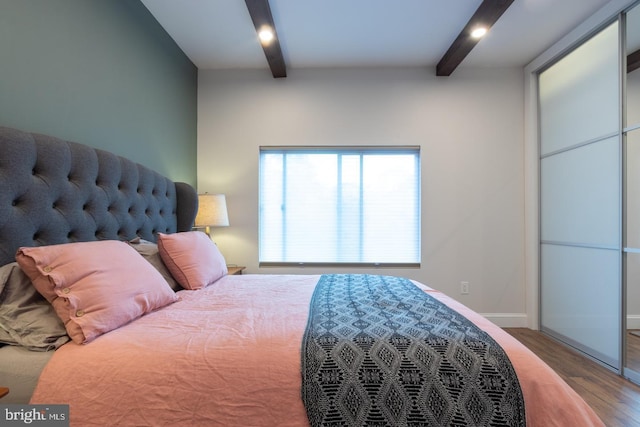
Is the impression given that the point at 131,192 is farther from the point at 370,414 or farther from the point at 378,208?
the point at 378,208

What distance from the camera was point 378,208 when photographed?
2889mm

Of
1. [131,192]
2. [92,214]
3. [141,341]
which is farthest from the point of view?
[131,192]

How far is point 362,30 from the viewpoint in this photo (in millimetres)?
2299

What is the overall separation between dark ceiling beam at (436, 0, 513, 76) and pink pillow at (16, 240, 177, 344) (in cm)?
268

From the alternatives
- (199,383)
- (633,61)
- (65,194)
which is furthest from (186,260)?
(633,61)

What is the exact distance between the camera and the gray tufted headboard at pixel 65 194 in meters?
1.07

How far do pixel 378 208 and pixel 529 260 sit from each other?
1553 millimetres

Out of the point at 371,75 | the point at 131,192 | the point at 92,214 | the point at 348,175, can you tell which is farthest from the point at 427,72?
the point at 92,214

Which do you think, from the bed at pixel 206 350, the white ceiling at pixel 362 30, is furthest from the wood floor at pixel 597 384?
the white ceiling at pixel 362 30

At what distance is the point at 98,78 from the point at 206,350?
1.74m

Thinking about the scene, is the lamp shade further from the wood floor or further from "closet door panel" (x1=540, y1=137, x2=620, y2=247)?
"closet door panel" (x1=540, y1=137, x2=620, y2=247)

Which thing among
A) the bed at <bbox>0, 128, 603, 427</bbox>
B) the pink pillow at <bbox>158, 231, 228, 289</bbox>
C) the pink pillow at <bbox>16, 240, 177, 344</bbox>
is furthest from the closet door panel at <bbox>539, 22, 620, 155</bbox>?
the pink pillow at <bbox>16, 240, 177, 344</bbox>

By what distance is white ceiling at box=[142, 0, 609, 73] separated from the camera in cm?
205

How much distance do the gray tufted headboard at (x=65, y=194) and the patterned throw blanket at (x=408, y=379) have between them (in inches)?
47.1
